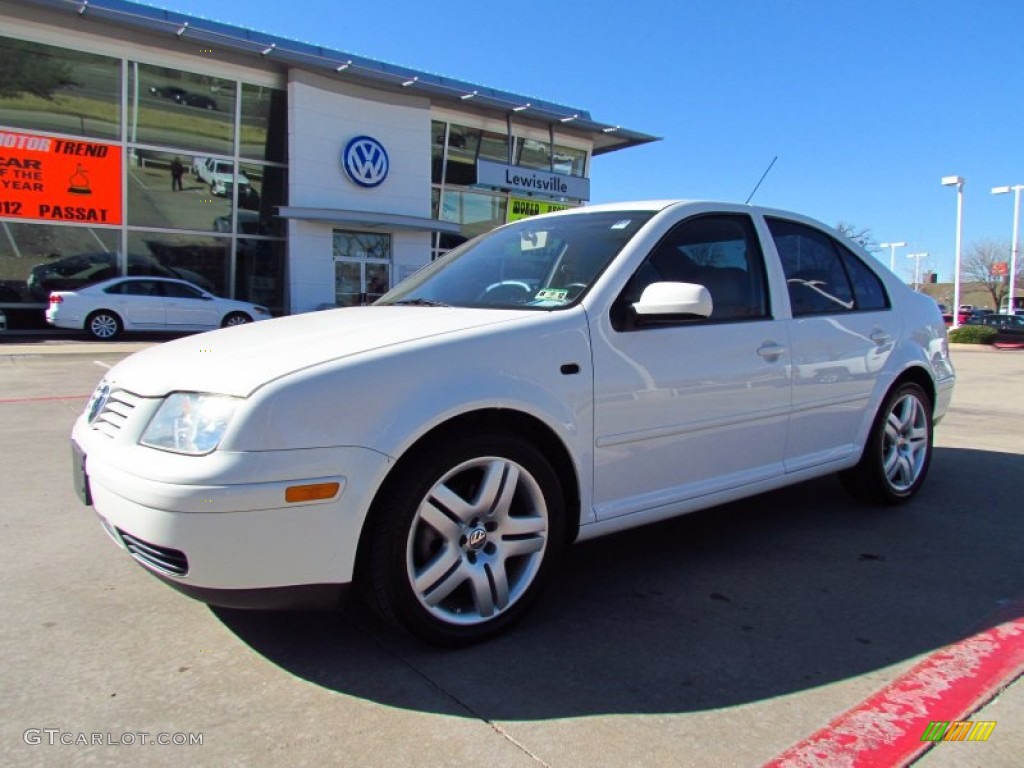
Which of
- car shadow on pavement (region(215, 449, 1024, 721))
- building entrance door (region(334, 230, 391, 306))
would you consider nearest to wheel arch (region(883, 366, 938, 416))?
car shadow on pavement (region(215, 449, 1024, 721))

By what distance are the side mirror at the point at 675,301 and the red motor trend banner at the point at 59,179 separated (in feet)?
66.0

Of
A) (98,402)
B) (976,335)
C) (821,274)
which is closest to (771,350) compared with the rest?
(821,274)

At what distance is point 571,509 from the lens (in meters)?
2.99

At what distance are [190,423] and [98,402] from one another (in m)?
0.84

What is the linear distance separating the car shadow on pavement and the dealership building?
15.7 metres

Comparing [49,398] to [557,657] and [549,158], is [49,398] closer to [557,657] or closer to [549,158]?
[557,657]

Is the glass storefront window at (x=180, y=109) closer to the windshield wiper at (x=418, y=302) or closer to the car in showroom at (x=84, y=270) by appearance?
the car in showroom at (x=84, y=270)

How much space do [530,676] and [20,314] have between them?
20.3 m

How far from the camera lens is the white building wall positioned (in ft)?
70.9

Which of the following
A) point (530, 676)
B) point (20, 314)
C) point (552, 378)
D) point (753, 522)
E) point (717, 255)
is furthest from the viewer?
point (20, 314)

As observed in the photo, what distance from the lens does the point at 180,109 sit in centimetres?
2039

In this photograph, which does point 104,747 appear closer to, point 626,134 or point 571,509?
point 571,509

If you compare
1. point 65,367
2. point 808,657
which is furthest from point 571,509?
point 65,367

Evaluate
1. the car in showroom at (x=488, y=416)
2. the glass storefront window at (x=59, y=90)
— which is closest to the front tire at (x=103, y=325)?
the glass storefront window at (x=59, y=90)
